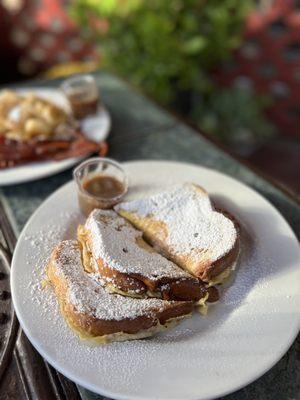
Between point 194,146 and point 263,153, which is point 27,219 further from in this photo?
point 263,153

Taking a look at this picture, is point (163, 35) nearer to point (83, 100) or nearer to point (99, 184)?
point (83, 100)

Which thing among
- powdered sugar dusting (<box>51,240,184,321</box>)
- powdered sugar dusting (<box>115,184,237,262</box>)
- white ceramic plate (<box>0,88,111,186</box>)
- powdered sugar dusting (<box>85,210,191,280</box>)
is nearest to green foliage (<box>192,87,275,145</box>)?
white ceramic plate (<box>0,88,111,186</box>)

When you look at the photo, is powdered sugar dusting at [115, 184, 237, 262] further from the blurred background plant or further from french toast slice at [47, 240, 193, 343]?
the blurred background plant

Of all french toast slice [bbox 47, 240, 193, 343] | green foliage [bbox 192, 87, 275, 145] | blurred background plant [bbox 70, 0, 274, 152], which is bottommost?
green foliage [bbox 192, 87, 275, 145]

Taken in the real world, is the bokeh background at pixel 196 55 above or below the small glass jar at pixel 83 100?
below

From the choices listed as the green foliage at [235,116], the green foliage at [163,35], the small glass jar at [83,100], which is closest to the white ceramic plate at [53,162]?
the small glass jar at [83,100]

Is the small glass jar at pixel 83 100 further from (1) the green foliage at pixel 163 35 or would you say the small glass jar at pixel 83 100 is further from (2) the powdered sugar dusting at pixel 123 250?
(1) the green foliage at pixel 163 35

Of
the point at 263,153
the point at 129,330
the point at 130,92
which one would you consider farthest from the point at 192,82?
the point at 129,330
